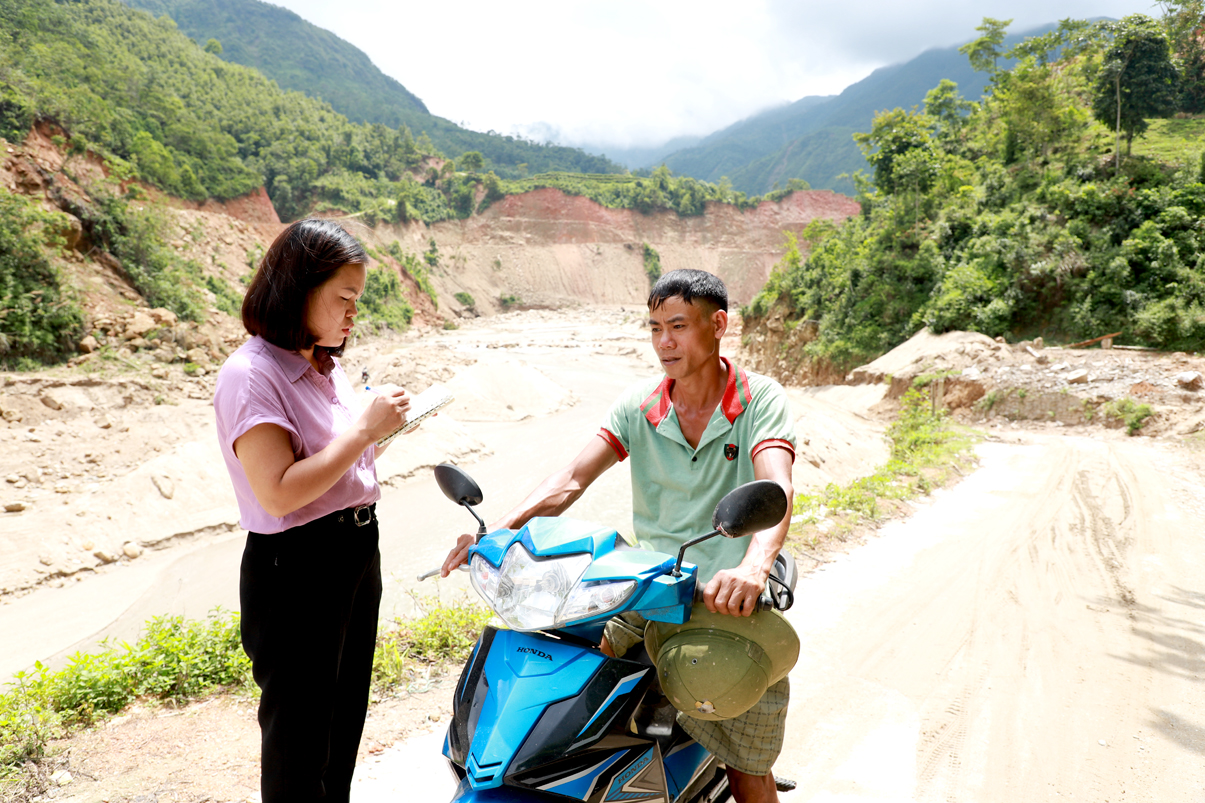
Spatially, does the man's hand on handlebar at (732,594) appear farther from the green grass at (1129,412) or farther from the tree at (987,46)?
the tree at (987,46)

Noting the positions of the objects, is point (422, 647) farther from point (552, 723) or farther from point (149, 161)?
point (149, 161)

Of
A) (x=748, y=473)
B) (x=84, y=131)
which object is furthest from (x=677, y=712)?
(x=84, y=131)

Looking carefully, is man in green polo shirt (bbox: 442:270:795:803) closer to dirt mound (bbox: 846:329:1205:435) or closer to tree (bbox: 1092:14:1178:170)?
dirt mound (bbox: 846:329:1205:435)

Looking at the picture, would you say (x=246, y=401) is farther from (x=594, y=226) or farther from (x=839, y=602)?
(x=594, y=226)

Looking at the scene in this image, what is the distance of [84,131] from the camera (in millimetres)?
22938

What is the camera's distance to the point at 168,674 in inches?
141

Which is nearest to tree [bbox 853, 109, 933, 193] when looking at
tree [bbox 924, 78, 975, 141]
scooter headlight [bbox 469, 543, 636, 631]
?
tree [bbox 924, 78, 975, 141]

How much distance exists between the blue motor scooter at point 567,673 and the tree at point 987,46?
3539 cm

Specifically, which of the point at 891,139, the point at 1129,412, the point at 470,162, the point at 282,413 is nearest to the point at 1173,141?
the point at 891,139

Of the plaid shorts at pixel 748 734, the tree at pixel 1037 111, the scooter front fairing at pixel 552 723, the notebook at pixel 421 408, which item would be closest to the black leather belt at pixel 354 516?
the notebook at pixel 421 408

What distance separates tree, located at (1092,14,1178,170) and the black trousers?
2169cm

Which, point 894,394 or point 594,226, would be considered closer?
point 894,394

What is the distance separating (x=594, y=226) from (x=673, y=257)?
326 inches

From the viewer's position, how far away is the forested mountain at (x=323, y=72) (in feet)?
351
